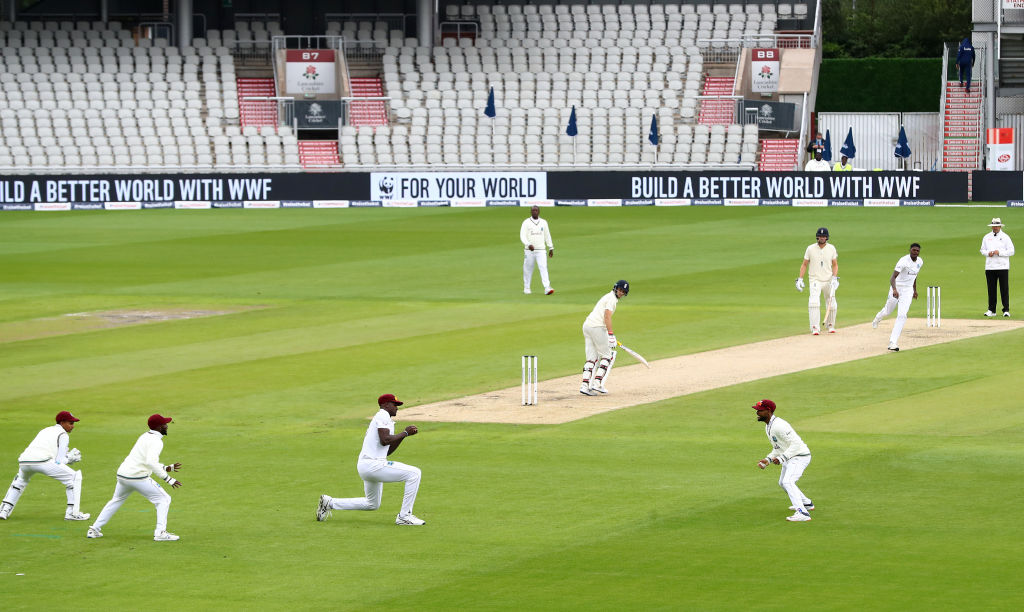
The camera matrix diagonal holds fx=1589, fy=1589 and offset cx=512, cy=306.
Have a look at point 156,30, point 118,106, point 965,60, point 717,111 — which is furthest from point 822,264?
point 156,30

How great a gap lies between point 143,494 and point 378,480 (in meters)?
2.40

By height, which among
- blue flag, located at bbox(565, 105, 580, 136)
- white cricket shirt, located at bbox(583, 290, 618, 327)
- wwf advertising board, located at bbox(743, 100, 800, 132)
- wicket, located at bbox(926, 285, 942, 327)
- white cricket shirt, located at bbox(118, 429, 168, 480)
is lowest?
white cricket shirt, located at bbox(118, 429, 168, 480)

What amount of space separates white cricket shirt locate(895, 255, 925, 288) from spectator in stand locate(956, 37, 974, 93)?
42991mm

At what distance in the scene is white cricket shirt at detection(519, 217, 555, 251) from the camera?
3606cm

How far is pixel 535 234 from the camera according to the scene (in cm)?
3619

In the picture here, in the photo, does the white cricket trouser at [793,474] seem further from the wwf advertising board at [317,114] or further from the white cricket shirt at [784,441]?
the wwf advertising board at [317,114]

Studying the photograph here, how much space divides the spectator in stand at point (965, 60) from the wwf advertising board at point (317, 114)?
27.0 meters

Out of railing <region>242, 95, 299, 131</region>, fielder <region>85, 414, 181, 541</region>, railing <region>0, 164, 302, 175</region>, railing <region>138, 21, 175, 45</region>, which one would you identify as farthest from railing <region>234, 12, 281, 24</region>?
fielder <region>85, 414, 181, 541</region>

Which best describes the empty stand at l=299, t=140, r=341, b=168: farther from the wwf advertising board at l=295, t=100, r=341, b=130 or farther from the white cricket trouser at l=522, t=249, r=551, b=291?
the white cricket trouser at l=522, t=249, r=551, b=291

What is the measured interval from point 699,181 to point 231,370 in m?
33.3

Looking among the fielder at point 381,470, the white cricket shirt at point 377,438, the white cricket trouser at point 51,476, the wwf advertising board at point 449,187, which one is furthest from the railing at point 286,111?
the white cricket shirt at point 377,438

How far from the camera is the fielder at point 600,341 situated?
24172 millimetres

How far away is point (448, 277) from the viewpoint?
135 ft

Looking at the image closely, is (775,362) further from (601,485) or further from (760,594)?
(760,594)
